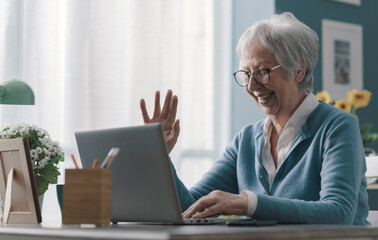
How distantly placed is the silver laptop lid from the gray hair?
2.46 ft

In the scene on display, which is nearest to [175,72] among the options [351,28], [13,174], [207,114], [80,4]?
[207,114]

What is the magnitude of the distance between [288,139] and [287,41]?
1.07 feet

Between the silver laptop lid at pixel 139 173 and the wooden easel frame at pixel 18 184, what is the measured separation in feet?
0.66

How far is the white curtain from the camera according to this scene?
9.16 feet

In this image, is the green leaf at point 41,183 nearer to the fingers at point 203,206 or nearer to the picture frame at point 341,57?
the fingers at point 203,206

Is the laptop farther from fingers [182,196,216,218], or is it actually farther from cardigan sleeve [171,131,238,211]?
cardigan sleeve [171,131,238,211]

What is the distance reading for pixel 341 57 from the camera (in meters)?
4.01

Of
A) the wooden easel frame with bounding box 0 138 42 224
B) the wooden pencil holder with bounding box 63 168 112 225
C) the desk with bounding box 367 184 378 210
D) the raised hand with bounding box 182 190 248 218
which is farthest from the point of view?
the desk with bounding box 367 184 378 210

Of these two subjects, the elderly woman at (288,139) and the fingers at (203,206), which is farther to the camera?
the elderly woman at (288,139)

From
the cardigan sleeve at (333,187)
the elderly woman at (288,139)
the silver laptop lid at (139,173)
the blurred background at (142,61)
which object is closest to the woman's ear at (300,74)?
the elderly woman at (288,139)

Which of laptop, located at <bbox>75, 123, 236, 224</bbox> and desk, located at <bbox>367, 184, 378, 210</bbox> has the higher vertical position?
laptop, located at <bbox>75, 123, 236, 224</bbox>

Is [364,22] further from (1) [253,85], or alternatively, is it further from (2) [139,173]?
(2) [139,173]

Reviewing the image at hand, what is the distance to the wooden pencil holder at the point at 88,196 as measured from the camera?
138 cm

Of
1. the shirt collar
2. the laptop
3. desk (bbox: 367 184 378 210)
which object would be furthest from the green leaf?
desk (bbox: 367 184 378 210)
